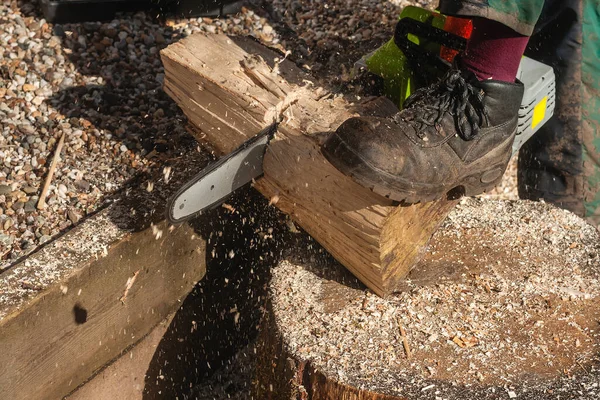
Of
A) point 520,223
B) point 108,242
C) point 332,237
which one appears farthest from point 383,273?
point 108,242

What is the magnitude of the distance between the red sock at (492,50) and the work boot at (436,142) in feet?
0.17

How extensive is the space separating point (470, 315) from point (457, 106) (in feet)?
1.96

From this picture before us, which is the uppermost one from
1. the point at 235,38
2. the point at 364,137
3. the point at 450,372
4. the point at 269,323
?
the point at 364,137

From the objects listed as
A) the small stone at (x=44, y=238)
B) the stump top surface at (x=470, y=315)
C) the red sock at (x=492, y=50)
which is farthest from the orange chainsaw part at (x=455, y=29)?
the small stone at (x=44, y=238)

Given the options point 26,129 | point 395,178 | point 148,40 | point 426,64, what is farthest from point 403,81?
point 26,129

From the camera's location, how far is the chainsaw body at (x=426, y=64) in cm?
245

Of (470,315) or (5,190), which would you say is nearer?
(470,315)

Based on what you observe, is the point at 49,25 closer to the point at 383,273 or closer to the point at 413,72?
the point at 413,72

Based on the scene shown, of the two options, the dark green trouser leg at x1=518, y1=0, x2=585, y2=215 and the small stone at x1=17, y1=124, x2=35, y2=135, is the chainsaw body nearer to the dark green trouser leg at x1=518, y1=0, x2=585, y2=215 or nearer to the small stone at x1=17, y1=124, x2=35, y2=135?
the dark green trouser leg at x1=518, y1=0, x2=585, y2=215

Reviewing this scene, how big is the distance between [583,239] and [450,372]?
78 cm

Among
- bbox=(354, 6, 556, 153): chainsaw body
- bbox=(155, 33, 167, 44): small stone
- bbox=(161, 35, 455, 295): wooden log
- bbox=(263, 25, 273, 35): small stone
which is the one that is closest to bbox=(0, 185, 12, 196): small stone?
bbox=(161, 35, 455, 295): wooden log

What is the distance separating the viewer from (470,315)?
86.3 inches

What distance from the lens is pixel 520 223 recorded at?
254 centimetres

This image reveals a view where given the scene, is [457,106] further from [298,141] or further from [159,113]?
[159,113]
